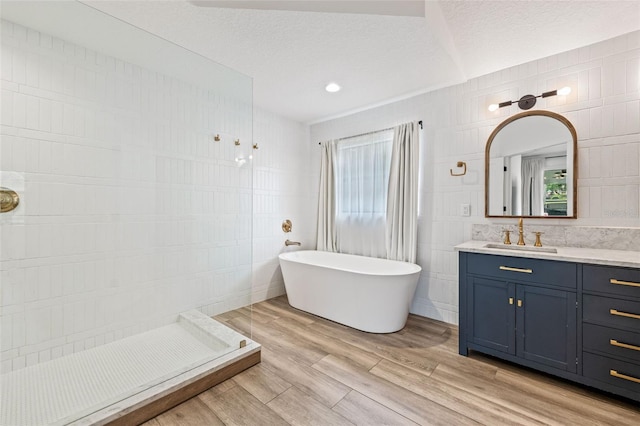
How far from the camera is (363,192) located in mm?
3482

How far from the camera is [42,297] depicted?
198cm

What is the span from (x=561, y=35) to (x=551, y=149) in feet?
2.76

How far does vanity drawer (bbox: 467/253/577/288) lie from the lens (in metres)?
1.78

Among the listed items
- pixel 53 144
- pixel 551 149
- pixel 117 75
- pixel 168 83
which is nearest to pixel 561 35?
pixel 551 149

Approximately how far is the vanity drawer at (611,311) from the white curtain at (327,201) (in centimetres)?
248

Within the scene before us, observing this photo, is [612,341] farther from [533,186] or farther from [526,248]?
[533,186]

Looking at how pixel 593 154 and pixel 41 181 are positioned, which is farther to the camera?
pixel 593 154

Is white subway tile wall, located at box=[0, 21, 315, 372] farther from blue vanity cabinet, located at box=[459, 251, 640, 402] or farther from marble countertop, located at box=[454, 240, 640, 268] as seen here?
marble countertop, located at box=[454, 240, 640, 268]

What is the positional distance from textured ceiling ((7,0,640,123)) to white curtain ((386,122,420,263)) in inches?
23.5

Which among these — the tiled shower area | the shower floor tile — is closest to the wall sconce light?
the tiled shower area

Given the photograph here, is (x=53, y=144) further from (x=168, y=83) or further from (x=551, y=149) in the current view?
(x=551, y=149)

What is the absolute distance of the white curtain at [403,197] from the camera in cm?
298

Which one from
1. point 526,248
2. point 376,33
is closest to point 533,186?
point 526,248

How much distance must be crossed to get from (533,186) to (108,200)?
359cm
